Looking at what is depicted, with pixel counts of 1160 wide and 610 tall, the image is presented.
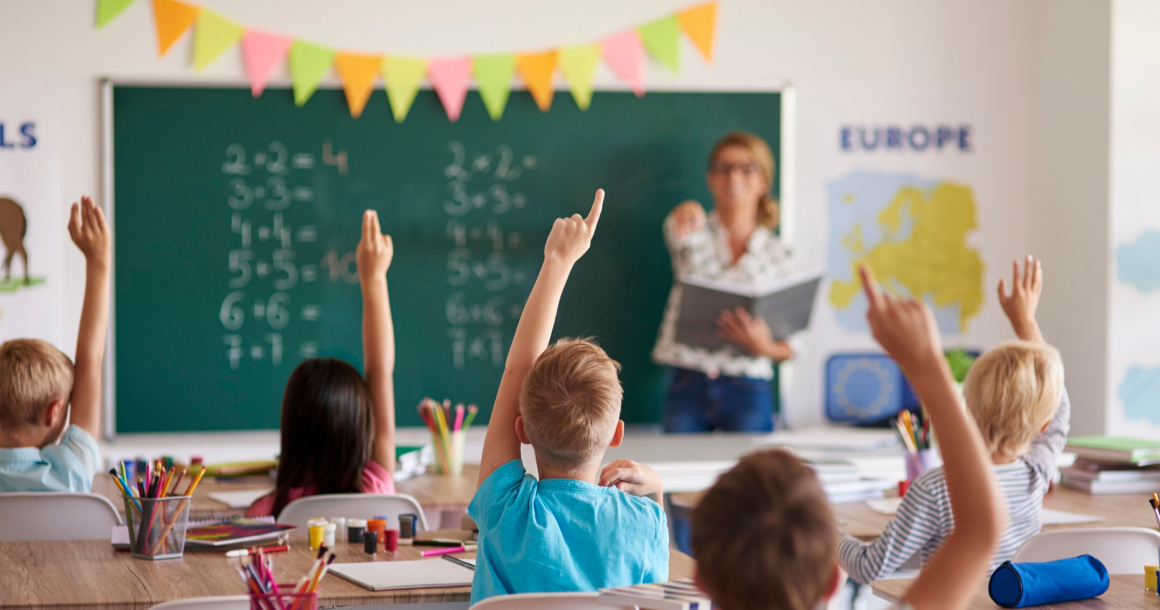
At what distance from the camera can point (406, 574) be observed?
1754 mm

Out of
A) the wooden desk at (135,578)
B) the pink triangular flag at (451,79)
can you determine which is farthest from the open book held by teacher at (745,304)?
the wooden desk at (135,578)

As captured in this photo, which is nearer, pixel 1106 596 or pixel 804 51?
pixel 1106 596

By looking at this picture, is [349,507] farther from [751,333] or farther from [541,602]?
[751,333]

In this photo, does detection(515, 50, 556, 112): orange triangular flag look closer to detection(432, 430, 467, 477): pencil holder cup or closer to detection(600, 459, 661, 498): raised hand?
detection(432, 430, 467, 477): pencil holder cup

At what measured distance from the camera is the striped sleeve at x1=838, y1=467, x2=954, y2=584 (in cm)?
162

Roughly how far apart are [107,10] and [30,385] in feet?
8.17

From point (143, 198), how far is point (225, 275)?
44 centimetres

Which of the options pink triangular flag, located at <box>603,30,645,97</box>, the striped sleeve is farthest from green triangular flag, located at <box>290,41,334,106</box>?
the striped sleeve

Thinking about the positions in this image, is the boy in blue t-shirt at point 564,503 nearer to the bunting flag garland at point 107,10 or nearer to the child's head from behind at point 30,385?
the child's head from behind at point 30,385

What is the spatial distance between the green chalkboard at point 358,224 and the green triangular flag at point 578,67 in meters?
0.08

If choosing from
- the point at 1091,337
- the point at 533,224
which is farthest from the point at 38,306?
the point at 1091,337

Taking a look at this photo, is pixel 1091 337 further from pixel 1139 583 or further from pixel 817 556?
pixel 817 556

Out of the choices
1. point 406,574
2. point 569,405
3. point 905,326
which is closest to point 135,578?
point 406,574

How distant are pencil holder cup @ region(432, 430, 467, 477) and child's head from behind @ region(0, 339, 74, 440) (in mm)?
1062
